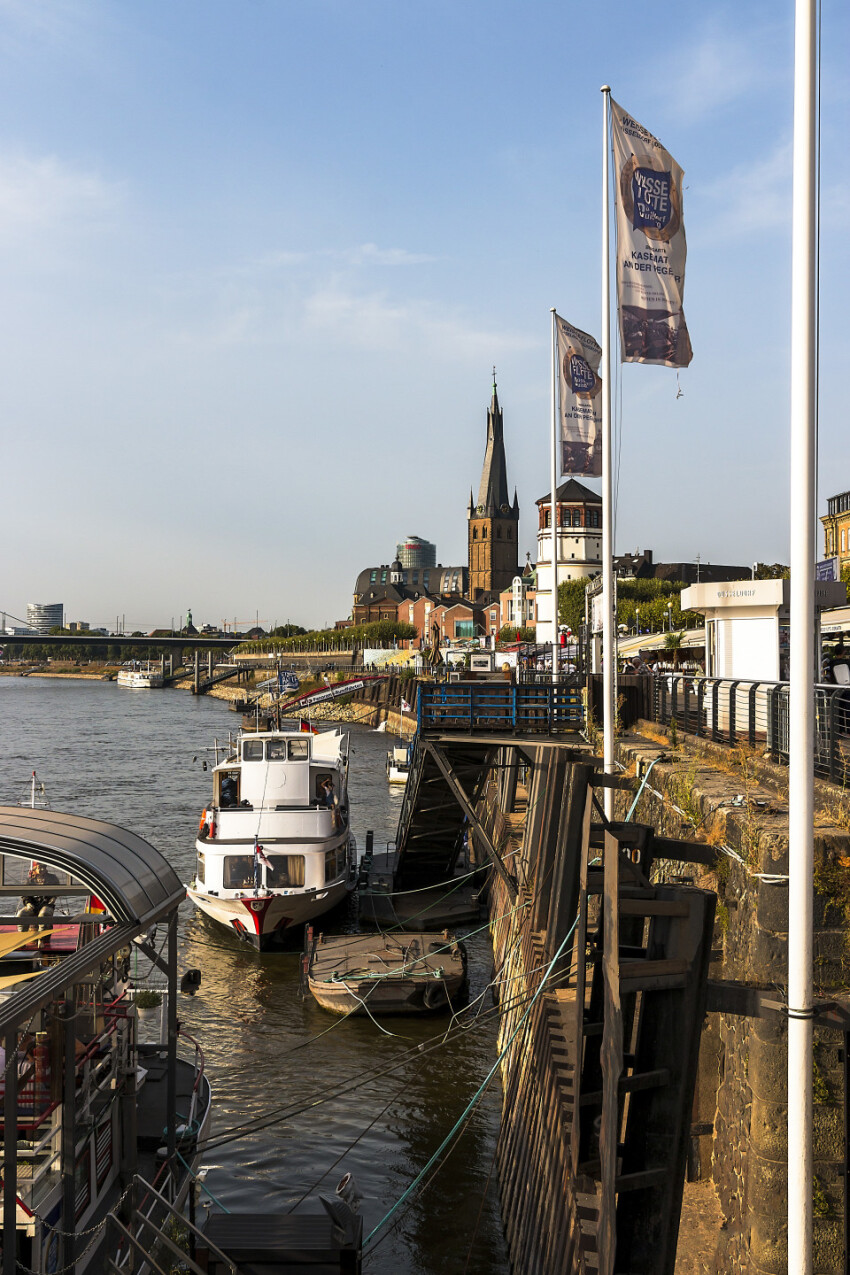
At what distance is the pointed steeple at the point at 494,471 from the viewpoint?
633ft

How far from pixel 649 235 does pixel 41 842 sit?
1051 cm

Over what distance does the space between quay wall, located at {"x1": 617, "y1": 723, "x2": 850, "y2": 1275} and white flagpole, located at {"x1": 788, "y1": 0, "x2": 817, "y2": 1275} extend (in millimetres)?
563

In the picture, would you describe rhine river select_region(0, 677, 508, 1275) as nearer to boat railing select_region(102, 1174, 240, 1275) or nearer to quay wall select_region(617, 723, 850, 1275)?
boat railing select_region(102, 1174, 240, 1275)

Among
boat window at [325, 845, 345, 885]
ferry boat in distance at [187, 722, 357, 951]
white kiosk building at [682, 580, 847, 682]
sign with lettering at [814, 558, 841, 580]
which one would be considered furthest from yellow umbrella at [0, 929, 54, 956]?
boat window at [325, 845, 345, 885]

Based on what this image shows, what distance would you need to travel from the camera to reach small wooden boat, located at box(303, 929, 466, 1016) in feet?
68.6

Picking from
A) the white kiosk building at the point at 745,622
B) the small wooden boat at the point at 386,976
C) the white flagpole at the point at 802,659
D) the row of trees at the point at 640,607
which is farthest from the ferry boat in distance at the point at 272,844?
the row of trees at the point at 640,607

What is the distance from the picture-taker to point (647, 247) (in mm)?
13906

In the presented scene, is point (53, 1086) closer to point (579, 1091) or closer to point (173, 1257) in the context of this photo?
point (173, 1257)

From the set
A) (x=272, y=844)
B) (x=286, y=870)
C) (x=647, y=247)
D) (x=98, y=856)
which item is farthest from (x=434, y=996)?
(x=647, y=247)

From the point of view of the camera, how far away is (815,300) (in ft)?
24.1

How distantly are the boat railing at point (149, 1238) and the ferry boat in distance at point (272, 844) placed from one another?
47.6 ft

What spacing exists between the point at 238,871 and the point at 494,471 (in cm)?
17425

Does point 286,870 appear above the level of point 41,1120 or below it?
below

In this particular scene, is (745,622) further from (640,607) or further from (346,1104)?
(640,607)
